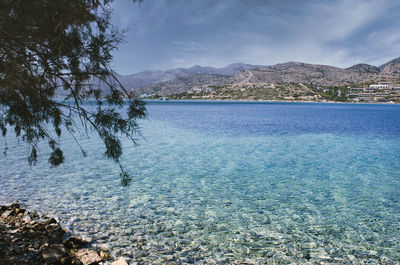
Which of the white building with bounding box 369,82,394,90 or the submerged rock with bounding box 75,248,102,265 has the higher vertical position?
the white building with bounding box 369,82,394,90

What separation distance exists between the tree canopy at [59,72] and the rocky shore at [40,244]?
1.91 meters

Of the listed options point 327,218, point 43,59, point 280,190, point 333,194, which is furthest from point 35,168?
point 333,194

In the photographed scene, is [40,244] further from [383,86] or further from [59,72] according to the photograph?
[383,86]

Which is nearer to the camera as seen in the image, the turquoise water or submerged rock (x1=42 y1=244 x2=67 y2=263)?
submerged rock (x1=42 y1=244 x2=67 y2=263)

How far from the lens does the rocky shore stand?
4.82 metres

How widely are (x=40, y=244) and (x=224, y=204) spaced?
5.85 metres

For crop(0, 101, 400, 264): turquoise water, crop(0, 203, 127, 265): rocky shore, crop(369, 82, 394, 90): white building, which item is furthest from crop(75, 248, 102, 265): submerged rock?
crop(369, 82, 394, 90): white building

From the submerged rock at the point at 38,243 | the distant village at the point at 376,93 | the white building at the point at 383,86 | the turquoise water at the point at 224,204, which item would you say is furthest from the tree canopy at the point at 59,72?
the white building at the point at 383,86

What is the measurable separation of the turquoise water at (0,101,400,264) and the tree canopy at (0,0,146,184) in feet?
9.66

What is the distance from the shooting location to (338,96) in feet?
599

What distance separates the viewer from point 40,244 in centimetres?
552

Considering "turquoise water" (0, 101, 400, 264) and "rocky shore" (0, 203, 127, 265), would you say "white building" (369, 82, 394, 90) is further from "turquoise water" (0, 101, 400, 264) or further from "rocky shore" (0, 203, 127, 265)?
"rocky shore" (0, 203, 127, 265)

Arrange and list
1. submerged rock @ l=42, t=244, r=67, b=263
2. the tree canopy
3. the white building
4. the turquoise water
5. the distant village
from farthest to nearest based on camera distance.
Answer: the white building → the distant village → the turquoise water → submerged rock @ l=42, t=244, r=67, b=263 → the tree canopy

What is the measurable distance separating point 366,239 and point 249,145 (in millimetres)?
14680
